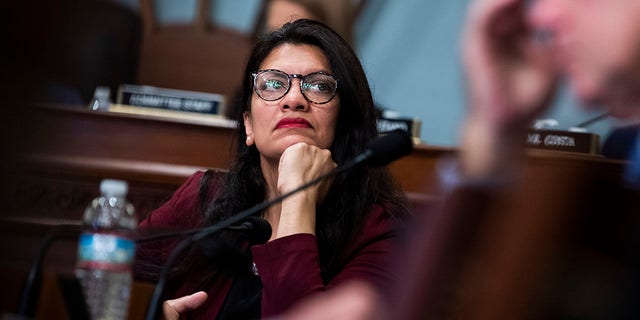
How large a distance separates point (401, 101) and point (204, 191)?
300 cm

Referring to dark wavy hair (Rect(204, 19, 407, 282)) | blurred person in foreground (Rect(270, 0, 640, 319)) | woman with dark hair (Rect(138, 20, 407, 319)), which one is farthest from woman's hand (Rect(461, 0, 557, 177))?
dark wavy hair (Rect(204, 19, 407, 282))

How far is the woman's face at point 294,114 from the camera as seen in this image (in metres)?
1.58

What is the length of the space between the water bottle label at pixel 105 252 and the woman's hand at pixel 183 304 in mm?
359

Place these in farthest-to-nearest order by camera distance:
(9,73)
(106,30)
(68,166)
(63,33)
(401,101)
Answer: (401,101) < (106,30) < (68,166) < (63,33) < (9,73)

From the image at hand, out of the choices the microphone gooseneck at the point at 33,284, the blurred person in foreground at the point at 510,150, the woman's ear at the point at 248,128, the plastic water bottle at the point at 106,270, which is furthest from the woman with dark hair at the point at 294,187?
the blurred person in foreground at the point at 510,150

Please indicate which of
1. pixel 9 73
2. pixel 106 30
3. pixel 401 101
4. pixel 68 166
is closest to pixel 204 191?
pixel 68 166

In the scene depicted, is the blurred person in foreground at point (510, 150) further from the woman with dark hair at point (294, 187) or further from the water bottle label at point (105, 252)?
the woman with dark hair at point (294, 187)

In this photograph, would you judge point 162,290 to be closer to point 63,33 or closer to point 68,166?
point 63,33

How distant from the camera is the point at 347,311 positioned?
1.49 ft

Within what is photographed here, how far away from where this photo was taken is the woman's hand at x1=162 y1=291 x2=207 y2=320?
51.2 inches

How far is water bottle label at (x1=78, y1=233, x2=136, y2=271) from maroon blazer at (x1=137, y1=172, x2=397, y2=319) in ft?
0.90

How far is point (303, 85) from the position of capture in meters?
1.58

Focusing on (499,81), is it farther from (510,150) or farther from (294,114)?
(294,114)

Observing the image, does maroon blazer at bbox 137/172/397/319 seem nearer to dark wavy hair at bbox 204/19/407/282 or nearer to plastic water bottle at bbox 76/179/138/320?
dark wavy hair at bbox 204/19/407/282
